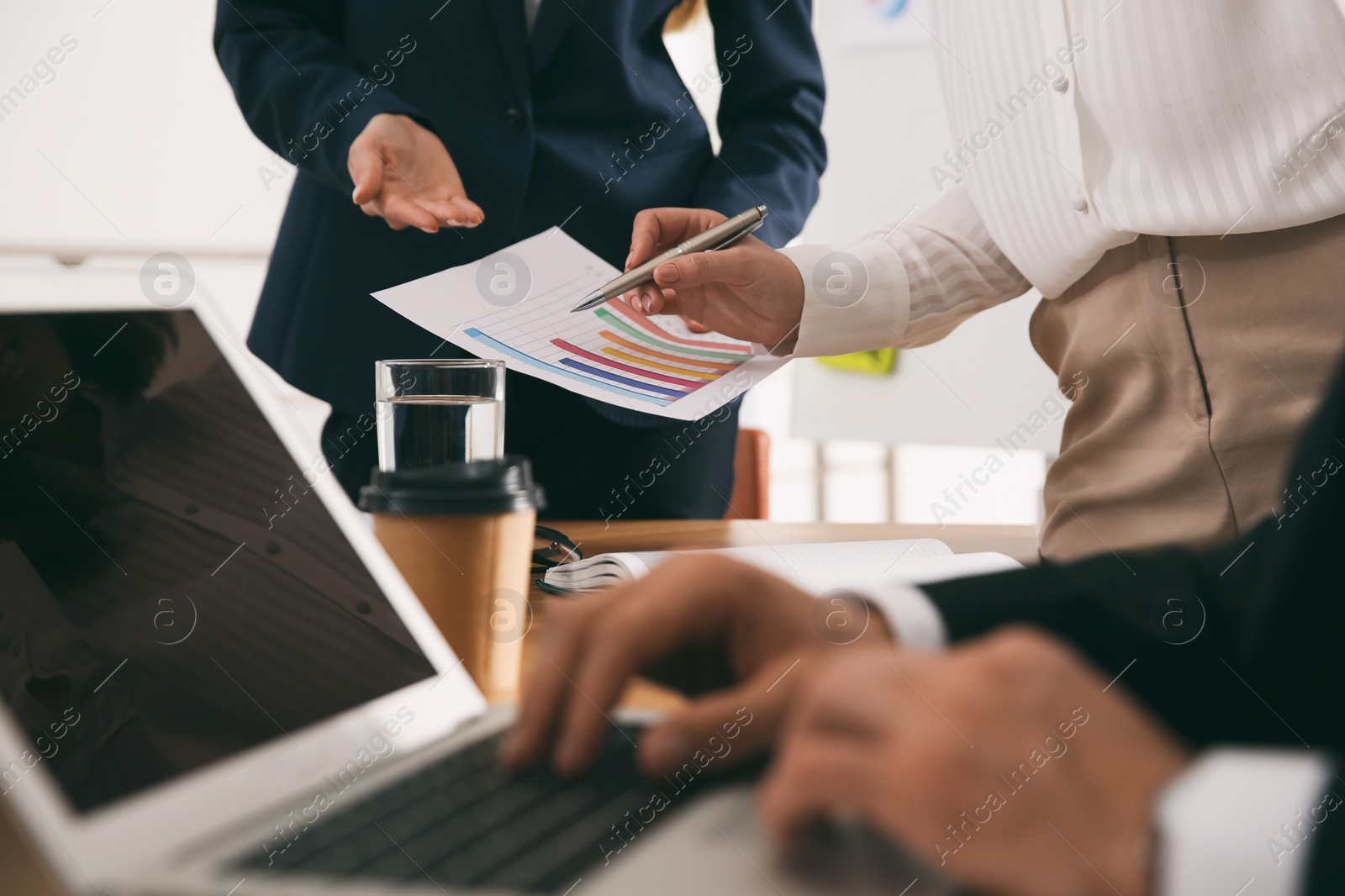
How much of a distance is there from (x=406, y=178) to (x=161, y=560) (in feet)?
1.69

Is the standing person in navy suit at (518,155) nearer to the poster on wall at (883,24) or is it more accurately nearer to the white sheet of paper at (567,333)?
the white sheet of paper at (567,333)

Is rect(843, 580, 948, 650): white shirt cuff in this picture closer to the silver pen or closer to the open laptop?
the open laptop

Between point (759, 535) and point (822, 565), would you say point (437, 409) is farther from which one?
point (759, 535)

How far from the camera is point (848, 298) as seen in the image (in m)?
0.99

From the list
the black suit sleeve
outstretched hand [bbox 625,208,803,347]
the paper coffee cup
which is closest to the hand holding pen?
outstretched hand [bbox 625,208,803,347]

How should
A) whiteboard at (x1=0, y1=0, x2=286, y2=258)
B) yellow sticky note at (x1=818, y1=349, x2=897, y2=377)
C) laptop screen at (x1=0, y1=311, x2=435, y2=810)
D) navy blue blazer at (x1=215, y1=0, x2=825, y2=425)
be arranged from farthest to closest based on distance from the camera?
yellow sticky note at (x1=818, y1=349, x2=897, y2=377) < whiteboard at (x1=0, y1=0, x2=286, y2=258) < navy blue blazer at (x1=215, y1=0, x2=825, y2=425) < laptop screen at (x1=0, y1=311, x2=435, y2=810)

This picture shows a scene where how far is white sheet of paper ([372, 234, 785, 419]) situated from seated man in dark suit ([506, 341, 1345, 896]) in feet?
1.49

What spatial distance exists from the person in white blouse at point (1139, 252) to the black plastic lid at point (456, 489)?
401mm

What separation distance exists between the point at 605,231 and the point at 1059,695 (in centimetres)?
91

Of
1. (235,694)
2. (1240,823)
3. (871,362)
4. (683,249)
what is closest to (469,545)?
(235,694)

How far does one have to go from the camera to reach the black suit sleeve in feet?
1.04

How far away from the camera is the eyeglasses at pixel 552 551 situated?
827mm

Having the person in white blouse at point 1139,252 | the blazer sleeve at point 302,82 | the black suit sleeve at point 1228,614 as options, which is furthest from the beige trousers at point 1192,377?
the blazer sleeve at point 302,82

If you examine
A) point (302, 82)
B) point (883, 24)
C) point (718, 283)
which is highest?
point (302, 82)
